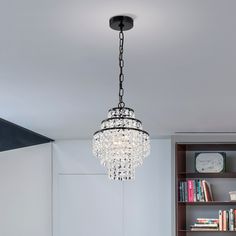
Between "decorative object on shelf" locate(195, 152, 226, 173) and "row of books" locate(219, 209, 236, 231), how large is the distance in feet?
1.60

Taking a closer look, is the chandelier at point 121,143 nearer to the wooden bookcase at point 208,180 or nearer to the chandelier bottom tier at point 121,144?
the chandelier bottom tier at point 121,144

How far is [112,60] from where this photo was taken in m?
3.07

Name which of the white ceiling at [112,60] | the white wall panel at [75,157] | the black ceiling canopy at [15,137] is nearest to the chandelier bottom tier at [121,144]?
the white ceiling at [112,60]

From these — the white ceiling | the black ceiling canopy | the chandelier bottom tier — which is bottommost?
the chandelier bottom tier

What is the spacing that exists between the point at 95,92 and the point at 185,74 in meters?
0.84

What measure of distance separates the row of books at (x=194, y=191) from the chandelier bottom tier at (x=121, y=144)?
10.3 feet

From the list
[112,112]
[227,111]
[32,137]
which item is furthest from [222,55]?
[32,137]

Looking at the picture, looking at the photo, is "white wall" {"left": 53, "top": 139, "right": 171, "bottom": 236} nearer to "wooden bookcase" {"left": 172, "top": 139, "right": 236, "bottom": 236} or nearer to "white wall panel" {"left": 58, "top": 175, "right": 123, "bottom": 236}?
"white wall panel" {"left": 58, "top": 175, "right": 123, "bottom": 236}

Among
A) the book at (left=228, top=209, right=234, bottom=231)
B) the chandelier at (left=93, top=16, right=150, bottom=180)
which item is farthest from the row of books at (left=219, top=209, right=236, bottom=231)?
the chandelier at (left=93, top=16, right=150, bottom=180)

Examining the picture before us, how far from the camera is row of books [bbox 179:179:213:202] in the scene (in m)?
Result: 5.82

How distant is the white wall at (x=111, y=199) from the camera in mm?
6168

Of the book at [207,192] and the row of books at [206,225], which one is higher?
the book at [207,192]

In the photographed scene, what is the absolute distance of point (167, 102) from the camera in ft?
14.0

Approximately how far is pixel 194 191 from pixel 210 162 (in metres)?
0.39
